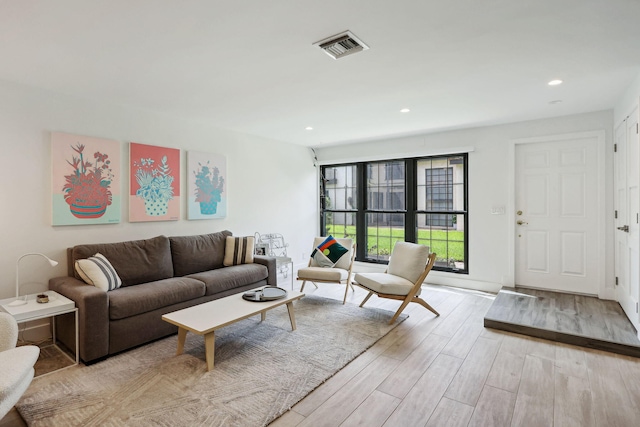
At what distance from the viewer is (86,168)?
3443mm

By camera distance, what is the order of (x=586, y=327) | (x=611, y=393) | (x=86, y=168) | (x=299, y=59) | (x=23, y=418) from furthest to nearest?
(x=86, y=168), (x=586, y=327), (x=299, y=59), (x=611, y=393), (x=23, y=418)

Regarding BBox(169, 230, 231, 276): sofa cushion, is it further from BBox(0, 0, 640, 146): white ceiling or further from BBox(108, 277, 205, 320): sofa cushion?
BBox(0, 0, 640, 146): white ceiling

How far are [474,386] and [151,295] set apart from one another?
2781mm

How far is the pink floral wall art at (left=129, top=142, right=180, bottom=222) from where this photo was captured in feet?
12.6

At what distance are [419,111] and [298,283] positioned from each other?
3150 mm

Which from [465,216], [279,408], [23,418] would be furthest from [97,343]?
[465,216]

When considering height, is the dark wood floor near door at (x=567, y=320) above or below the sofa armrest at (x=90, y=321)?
below

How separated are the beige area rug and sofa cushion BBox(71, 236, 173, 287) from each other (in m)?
0.76

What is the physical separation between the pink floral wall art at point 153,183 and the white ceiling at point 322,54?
518 millimetres

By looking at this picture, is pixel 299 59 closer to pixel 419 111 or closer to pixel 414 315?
pixel 419 111

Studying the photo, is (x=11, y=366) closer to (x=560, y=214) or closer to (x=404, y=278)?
(x=404, y=278)

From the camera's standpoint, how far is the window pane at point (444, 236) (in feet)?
17.1

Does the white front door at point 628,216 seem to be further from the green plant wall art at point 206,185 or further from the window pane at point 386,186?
the green plant wall art at point 206,185

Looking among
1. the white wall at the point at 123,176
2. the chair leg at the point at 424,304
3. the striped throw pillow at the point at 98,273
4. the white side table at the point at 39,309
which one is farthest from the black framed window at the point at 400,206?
the white side table at the point at 39,309
